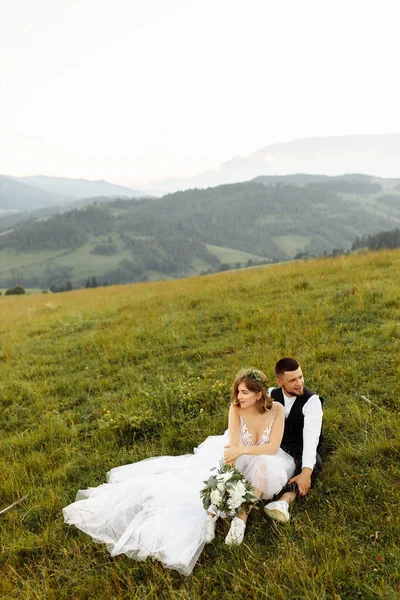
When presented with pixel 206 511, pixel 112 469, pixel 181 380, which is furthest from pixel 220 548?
pixel 181 380

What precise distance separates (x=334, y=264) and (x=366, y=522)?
1265 centimetres

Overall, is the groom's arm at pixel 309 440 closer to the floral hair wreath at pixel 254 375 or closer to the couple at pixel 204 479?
the couple at pixel 204 479

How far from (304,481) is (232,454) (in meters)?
0.86

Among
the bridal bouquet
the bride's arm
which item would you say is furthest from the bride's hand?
the bridal bouquet

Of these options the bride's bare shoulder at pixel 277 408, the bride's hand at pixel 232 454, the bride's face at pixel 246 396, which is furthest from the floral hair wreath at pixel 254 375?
the bride's hand at pixel 232 454

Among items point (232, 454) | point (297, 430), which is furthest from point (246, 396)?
point (297, 430)

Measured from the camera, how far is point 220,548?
3916mm

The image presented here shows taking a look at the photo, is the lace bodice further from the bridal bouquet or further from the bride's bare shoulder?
the bridal bouquet

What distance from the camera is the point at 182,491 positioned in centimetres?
466

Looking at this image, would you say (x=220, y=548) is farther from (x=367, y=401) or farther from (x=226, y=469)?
(x=367, y=401)

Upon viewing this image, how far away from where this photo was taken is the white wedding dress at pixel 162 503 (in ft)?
12.8

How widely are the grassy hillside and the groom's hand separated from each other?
0.11 metres

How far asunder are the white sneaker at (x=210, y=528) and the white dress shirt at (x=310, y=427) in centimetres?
120

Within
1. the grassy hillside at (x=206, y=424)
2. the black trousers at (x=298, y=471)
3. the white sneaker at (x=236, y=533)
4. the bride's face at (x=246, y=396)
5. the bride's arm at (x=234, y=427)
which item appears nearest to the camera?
the grassy hillside at (x=206, y=424)
